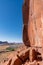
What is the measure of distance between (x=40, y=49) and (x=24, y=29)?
7472mm

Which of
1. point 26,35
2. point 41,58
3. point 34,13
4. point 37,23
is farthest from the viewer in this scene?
point 26,35

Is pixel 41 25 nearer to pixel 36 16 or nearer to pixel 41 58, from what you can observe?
pixel 36 16

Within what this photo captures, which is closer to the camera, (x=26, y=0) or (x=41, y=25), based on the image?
(x=41, y=25)

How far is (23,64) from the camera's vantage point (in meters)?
16.8

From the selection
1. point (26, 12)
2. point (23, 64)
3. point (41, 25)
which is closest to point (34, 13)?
point (41, 25)

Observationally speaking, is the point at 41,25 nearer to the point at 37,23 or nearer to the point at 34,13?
the point at 37,23

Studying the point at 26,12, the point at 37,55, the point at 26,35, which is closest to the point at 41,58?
the point at 37,55

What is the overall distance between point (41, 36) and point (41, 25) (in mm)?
1205

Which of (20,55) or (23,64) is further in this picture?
(20,55)

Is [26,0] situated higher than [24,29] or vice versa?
[26,0]

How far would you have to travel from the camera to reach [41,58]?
1606 cm

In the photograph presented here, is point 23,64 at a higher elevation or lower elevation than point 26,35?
lower

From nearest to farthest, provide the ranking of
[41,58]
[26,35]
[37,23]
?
[41,58], [37,23], [26,35]

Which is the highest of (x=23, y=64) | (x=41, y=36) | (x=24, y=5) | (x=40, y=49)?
(x=24, y=5)
